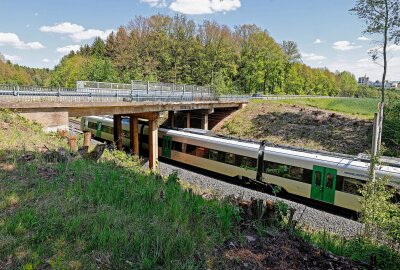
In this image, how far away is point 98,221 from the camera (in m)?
4.21

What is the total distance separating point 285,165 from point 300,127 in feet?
61.3

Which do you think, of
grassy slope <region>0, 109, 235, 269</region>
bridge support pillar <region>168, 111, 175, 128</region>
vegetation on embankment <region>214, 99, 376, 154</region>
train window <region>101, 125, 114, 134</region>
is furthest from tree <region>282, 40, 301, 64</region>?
grassy slope <region>0, 109, 235, 269</region>

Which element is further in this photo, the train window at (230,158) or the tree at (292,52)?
the tree at (292,52)

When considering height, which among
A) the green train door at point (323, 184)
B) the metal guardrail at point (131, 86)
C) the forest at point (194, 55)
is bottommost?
the green train door at point (323, 184)

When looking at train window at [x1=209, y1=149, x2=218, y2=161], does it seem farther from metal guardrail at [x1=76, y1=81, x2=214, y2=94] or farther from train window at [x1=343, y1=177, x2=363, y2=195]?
metal guardrail at [x1=76, y1=81, x2=214, y2=94]

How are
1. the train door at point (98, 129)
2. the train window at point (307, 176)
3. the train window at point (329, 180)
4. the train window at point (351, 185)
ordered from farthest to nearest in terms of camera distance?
the train door at point (98, 129)
the train window at point (307, 176)
the train window at point (329, 180)
the train window at point (351, 185)

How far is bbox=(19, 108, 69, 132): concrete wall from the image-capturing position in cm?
1316

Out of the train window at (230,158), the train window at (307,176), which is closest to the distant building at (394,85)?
the train window at (307,176)

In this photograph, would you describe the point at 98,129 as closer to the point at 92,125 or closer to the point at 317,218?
the point at 92,125

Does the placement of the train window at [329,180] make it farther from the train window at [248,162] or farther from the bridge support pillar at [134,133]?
the bridge support pillar at [134,133]

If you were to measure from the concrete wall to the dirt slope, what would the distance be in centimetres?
2238

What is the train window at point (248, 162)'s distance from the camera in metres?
15.9

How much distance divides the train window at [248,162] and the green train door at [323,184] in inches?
135

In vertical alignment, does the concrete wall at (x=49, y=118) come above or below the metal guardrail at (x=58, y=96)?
below
